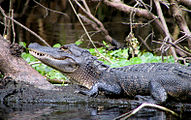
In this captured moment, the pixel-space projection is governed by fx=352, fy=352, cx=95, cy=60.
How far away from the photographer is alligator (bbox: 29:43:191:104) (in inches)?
181

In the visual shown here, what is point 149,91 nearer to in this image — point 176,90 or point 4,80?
point 176,90

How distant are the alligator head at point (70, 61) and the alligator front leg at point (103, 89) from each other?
9.8 inches

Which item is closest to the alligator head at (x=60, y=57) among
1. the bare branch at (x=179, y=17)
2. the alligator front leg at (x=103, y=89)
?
the alligator front leg at (x=103, y=89)

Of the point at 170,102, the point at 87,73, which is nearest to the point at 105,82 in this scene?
the point at 87,73

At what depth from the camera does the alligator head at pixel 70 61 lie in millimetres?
5191

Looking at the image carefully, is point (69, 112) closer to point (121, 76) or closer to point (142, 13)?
point (121, 76)

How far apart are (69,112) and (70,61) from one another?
110 cm

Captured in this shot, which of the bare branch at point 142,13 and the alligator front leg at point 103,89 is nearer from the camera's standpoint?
the alligator front leg at point 103,89

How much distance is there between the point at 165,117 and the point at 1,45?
2.66 meters

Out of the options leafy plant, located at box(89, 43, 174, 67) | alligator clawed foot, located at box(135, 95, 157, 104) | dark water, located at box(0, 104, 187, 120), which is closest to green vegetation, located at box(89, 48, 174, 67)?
leafy plant, located at box(89, 43, 174, 67)

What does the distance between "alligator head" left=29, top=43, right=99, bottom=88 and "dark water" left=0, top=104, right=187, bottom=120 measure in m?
0.67

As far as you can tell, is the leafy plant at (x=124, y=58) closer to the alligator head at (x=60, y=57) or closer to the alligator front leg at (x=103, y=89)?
the alligator head at (x=60, y=57)

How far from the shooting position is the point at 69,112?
4320mm

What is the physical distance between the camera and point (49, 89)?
5.14 meters
